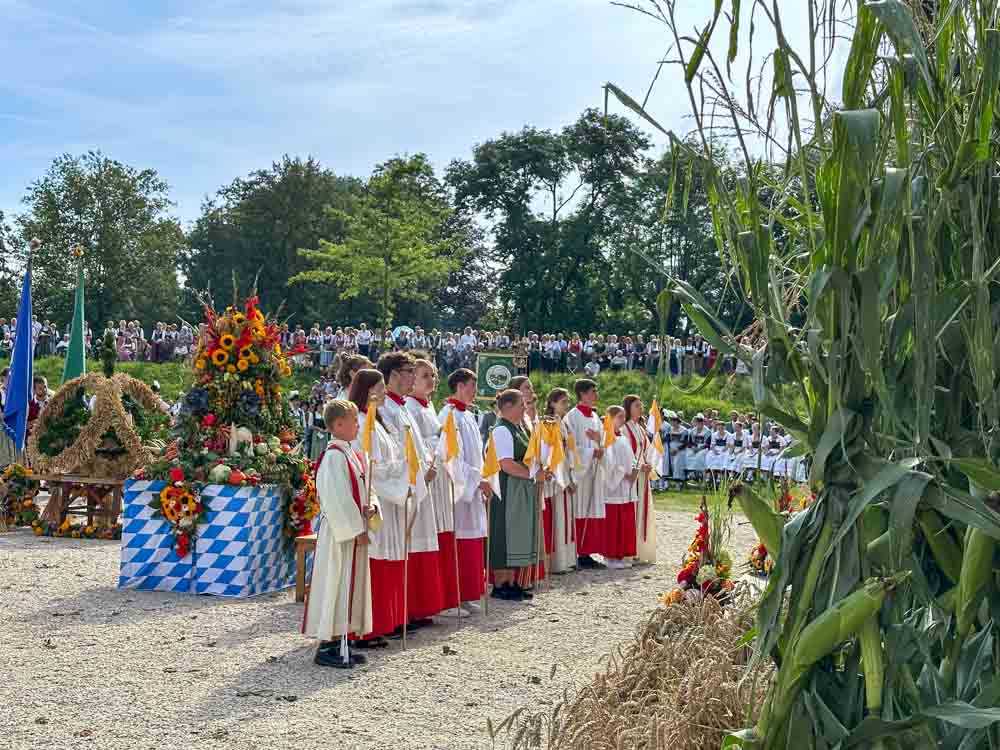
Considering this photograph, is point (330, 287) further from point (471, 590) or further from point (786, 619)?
point (786, 619)

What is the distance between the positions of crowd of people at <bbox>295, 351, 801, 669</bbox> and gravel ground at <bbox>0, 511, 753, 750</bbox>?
398 mm

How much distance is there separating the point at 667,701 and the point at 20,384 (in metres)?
13.5

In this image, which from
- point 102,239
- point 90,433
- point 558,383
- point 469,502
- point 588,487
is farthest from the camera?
point 102,239

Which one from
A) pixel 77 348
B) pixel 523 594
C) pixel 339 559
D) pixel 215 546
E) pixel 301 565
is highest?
pixel 77 348

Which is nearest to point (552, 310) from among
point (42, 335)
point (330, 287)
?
point (330, 287)

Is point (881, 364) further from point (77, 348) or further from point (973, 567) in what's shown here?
point (77, 348)

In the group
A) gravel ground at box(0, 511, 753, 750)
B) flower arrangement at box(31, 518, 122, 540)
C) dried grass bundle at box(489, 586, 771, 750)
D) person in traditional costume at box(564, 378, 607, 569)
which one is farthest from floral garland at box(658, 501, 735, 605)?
flower arrangement at box(31, 518, 122, 540)

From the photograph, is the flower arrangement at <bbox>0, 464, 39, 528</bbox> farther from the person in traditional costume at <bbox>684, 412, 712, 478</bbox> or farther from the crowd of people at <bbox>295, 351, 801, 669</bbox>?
the person in traditional costume at <bbox>684, 412, 712, 478</bbox>

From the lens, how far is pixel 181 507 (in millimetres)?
10328

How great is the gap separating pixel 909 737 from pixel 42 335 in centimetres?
4199

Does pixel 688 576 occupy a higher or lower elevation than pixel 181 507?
lower

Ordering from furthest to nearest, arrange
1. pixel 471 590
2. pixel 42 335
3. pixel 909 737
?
1. pixel 42 335
2. pixel 471 590
3. pixel 909 737

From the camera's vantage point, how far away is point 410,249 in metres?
42.2

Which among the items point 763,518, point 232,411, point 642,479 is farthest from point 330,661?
point 642,479
